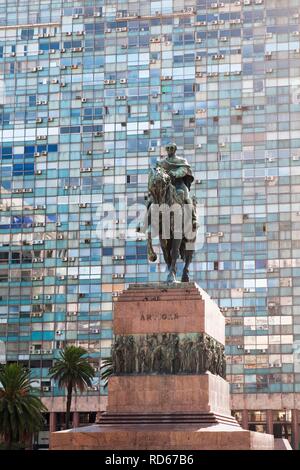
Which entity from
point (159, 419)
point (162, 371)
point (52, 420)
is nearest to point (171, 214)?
point (162, 371)

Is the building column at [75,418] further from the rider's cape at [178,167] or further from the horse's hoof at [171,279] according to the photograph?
the horse's hoof at [171,279]

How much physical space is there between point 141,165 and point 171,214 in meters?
57.2

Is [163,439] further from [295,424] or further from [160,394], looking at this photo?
[295,424]

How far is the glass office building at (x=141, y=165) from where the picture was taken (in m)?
83.6

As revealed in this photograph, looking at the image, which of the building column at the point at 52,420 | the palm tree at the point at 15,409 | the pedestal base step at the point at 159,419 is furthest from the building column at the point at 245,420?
the pedestal base step at the point at 159,419

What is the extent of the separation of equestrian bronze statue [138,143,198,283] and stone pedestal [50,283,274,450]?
1.84 m

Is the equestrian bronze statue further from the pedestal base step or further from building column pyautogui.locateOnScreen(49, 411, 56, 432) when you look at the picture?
building column pyautogui.locateOnScreen(49, 411, 56, 432)

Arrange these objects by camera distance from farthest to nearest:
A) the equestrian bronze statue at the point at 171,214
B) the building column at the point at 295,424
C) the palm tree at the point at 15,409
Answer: the building column at the point at 295,424 → the palm tree at the point at 15,409 → the equestrian bronze statue at the point at 171,214

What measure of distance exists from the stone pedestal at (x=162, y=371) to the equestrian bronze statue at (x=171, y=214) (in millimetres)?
1836

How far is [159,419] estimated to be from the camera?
93.5 feet

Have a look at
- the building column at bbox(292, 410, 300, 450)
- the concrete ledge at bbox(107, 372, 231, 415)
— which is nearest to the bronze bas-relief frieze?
the concrete ledge at bbox(107, 372, 231, 415)

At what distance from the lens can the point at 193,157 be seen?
8825 cm

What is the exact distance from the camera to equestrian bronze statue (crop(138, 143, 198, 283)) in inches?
1251
